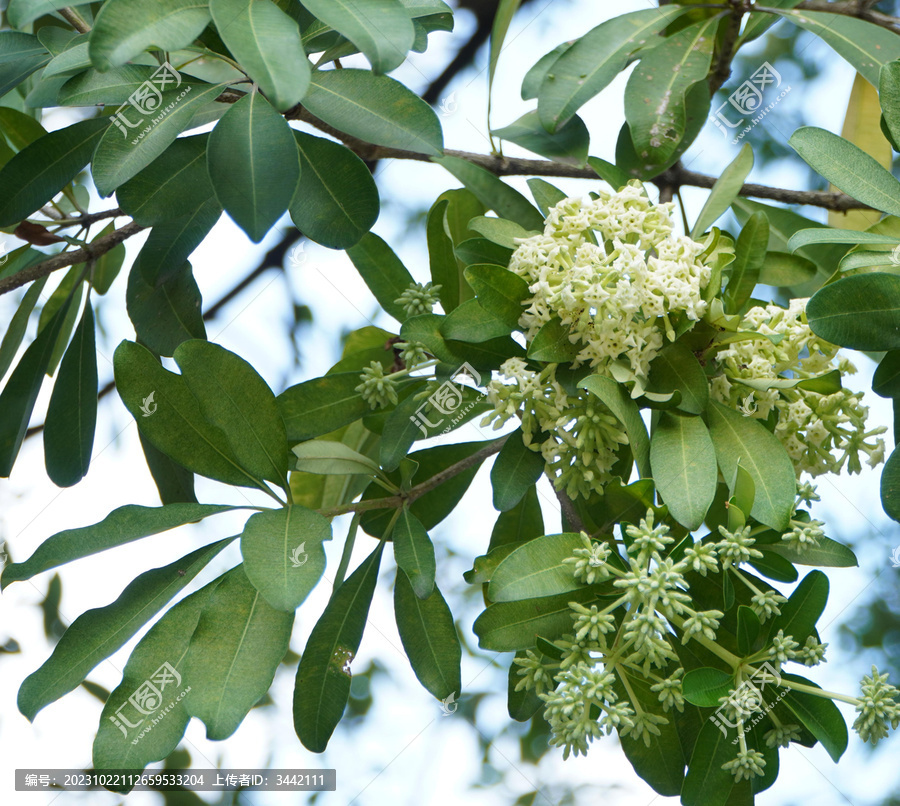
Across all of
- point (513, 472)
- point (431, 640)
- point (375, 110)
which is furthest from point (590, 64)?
point (431, 640)

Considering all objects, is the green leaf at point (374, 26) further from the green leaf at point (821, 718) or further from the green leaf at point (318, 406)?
the green leaf at point (821, 718)

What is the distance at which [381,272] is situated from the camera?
54.0 inches

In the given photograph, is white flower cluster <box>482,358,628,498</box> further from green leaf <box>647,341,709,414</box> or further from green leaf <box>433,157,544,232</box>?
green leaf <box>433,157,544,232</box>

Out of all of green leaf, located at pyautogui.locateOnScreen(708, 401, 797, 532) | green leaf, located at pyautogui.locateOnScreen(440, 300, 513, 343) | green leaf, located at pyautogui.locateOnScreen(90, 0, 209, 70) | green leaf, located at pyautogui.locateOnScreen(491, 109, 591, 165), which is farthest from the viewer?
green leaf, located at pyautogui.locateOnScreen(491, 109, 591, 165)

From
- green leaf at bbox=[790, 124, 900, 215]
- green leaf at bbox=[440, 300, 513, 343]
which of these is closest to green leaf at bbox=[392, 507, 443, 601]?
green leaf at bbox=[440, 300, 513, 343]

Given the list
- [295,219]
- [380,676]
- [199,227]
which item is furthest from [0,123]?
[380,676]

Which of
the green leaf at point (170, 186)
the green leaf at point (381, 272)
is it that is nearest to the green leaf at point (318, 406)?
the green leaf at point (381, 272)

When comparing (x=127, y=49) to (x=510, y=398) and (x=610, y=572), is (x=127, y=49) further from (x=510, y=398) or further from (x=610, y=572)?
(x=610, y=572)

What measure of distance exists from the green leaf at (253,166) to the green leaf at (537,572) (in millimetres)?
455

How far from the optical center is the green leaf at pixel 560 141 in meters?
1.31

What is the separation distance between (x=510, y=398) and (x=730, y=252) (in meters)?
0.33

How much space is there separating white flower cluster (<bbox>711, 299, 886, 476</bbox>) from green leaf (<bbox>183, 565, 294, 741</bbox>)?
0.64 metres

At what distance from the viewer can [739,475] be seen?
977 millimetres

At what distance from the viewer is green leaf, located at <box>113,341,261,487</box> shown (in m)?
1.15
